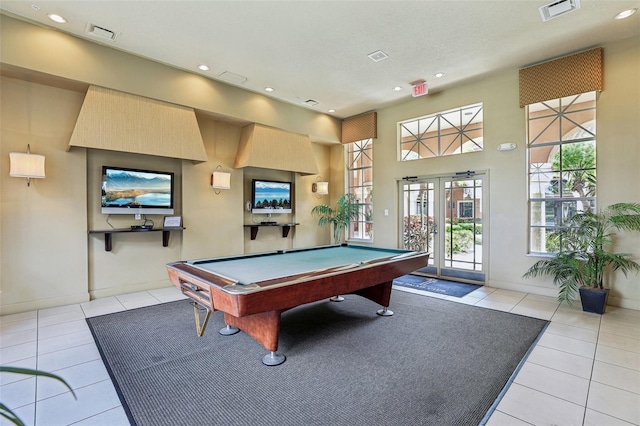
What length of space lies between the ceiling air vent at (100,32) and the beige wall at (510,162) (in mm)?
4853

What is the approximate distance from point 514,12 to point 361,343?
13.0ft

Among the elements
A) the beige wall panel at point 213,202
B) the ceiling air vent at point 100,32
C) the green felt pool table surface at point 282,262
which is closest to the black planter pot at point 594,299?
the green felt pool table surface at point 282,262

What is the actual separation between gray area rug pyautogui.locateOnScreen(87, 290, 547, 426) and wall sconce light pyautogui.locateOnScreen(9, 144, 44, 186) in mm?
1896

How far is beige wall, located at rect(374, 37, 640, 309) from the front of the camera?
406 cm

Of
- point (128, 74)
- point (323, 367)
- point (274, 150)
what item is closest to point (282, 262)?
point (323, 367)

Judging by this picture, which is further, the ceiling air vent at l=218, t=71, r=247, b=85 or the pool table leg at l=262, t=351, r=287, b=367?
the ceiling air vent at l=218, t=71, r=247, b=85

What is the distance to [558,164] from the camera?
4.67 meters

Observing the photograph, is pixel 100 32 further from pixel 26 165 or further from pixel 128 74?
pixel 26 165

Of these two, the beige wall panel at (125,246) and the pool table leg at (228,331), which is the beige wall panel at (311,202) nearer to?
the beige wall panel at (125,246)

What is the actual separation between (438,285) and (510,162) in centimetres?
233

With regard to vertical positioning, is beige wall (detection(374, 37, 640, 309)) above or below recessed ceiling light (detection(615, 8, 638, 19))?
below

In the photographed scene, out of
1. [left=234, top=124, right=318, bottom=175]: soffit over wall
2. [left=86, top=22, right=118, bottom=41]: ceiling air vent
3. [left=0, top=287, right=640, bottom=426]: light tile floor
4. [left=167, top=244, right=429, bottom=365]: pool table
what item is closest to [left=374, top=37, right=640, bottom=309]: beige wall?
[left=0, top=287, right=640, bottom=426]: light tile floor

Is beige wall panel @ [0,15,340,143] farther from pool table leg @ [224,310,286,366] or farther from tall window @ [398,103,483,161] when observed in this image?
pool table leg @ [224,310,286,366]

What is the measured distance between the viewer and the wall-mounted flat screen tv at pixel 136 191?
4500mm
